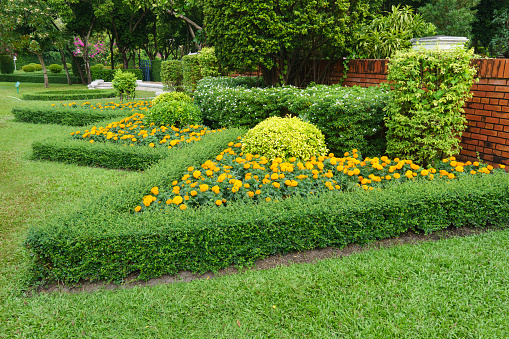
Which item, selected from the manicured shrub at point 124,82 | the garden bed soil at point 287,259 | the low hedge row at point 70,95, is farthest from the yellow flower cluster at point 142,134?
the low hedge row at point 70,95

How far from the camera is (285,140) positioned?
532cm

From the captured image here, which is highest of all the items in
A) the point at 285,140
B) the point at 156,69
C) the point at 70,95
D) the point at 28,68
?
the point at 28,68

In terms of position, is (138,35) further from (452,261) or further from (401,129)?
(452,261)

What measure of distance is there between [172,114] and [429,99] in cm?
530

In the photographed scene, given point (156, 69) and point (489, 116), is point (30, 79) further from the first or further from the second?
point (489, 116)

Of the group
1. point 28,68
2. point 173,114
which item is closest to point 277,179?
point 173,114

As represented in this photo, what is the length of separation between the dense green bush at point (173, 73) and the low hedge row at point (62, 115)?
30.3 feet

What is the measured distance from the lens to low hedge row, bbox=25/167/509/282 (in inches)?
124

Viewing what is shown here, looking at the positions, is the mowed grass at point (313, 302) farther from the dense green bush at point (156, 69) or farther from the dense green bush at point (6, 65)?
the dense green bush at point (6, 65)

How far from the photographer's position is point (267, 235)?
335 cm

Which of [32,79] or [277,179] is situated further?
[32,79]

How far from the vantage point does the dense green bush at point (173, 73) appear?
20.1m

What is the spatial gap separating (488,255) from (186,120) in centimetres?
636

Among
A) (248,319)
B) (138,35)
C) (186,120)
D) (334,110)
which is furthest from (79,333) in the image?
(138,35)
